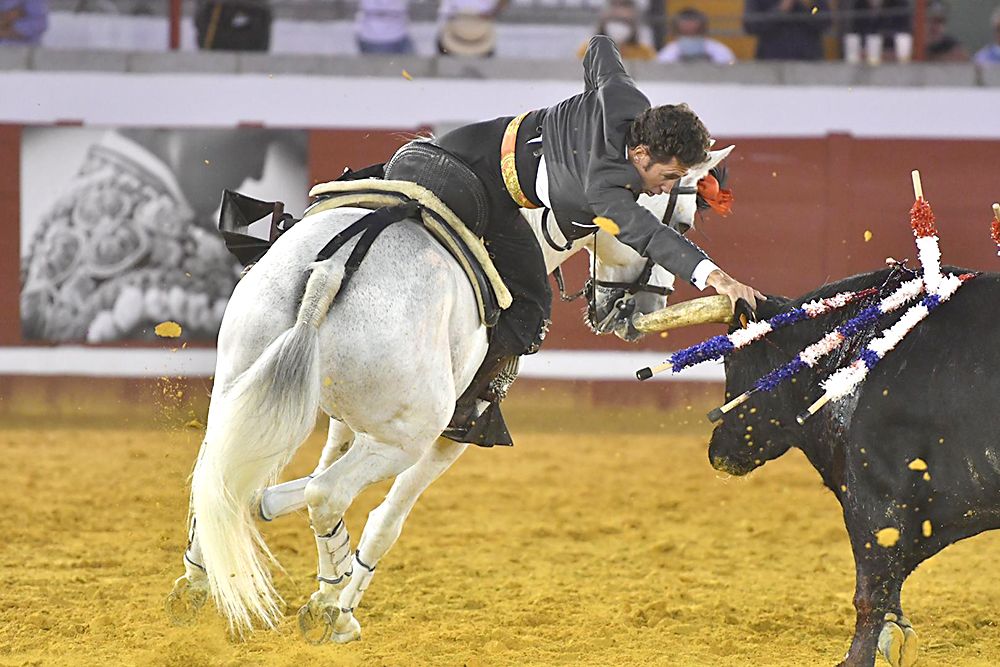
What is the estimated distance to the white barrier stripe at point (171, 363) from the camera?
881cm

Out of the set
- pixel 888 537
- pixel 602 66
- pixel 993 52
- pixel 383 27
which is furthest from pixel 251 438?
pixel 993 52

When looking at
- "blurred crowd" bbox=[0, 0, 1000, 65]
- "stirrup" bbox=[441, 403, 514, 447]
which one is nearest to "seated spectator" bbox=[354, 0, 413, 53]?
"blurred crowd" bbox=[0, 0, 1000, 65]

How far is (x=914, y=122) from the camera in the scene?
909 centimetres

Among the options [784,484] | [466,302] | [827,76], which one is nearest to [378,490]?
[784,484]

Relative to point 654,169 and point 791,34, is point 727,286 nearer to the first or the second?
point 654,169

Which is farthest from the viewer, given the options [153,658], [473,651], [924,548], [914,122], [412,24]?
[412,24]

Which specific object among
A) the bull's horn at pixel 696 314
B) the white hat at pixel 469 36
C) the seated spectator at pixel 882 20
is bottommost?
the bull's horn at pixel 696 314

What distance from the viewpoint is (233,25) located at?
9.37 metres

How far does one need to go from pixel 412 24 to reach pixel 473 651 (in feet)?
22.1

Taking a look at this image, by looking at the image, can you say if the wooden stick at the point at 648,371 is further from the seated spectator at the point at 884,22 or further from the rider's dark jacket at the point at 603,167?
the seated spectator at the point at 884,22

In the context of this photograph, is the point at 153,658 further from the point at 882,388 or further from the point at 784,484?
the point at 784,484

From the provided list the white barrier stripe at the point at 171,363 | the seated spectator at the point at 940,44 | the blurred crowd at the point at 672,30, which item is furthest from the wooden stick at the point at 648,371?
the seated spectator at the point at 940,44

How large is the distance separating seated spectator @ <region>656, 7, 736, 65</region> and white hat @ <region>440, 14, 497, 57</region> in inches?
49.3

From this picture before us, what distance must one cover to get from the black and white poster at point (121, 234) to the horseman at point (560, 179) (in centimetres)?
508
